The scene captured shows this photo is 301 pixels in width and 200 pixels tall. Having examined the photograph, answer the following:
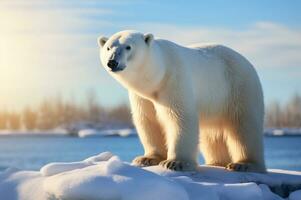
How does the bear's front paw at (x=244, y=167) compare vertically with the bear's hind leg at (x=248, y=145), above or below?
below

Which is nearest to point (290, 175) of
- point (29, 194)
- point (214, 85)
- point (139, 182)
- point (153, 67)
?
point (214, 85)

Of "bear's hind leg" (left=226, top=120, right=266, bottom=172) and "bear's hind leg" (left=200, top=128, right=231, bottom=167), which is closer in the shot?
"bear's hind leg" (left=226, top=120, right=266, bottom=172)

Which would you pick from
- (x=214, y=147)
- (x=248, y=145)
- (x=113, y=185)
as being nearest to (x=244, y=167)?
(x=248, y=145)

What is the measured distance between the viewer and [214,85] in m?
7.81

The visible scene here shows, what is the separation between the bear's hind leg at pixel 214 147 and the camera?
8.30m

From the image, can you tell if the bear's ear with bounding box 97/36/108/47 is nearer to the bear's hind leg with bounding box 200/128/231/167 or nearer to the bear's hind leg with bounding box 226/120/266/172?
the bear's hind leg with bounding box 200/128/231/167

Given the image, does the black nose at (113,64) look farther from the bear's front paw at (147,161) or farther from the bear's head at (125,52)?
the bear's front paw at (147,161)

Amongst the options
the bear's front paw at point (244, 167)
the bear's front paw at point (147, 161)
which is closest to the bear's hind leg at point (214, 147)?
the bear's front paw at point (244, 167)

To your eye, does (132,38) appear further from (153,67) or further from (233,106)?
(233,106)

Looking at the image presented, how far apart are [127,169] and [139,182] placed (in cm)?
26

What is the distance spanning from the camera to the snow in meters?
5.55

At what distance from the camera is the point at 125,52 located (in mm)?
6660

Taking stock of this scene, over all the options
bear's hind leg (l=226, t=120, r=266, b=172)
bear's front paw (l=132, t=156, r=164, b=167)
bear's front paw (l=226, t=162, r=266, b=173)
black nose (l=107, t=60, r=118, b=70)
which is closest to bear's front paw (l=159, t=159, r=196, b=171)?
bear's front paw (l=132, t=156, r=164, b=167)

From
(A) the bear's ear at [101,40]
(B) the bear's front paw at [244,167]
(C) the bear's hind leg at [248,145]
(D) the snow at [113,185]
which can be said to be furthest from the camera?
(C) the bear's hind leg at [248,145]
